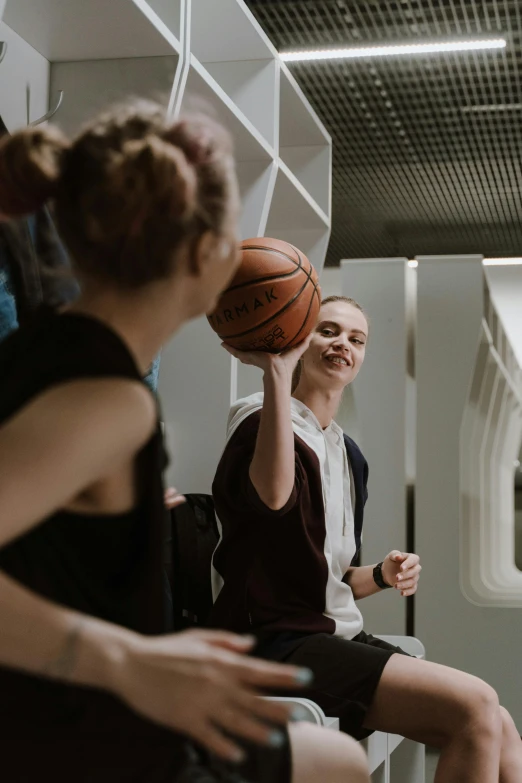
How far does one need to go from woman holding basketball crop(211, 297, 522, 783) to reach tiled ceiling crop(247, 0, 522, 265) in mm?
2744

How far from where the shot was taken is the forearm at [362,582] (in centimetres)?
240

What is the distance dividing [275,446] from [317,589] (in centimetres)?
40

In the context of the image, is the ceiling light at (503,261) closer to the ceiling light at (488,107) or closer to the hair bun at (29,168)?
the ceiling light at (488,107)

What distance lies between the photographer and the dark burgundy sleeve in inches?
77.8

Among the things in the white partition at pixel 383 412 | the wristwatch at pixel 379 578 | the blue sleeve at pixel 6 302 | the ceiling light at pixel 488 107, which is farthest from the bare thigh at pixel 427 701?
the ceiling light at pixel 488 107

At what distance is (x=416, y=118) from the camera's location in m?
5.60

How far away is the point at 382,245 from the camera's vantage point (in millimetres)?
8492

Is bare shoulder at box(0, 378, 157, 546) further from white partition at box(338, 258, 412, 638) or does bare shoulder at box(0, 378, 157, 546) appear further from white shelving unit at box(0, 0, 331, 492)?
white partition at box(338, 258, 412, 638)

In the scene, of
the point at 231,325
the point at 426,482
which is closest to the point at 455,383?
the point at 426,482

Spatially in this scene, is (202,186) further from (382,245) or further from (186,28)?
(382,245)

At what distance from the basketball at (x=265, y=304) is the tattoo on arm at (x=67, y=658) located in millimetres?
1247

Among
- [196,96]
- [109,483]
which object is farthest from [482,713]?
[196,96]

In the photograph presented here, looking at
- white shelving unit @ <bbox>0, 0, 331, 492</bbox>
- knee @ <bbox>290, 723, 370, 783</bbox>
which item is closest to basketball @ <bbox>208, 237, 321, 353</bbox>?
white shelving unit @ <bbox>0, 0, 331, 492</bbox>

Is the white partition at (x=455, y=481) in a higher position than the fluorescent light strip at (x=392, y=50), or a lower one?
lower
